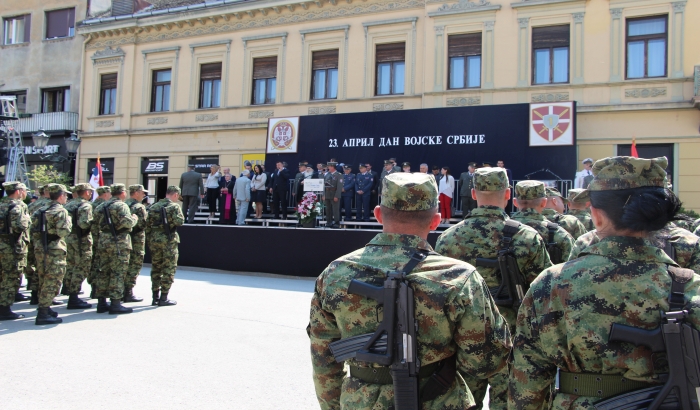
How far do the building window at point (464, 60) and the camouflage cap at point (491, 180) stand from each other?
49.9 feet

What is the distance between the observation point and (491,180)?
3.96 m

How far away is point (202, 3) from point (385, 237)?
23.1 meters

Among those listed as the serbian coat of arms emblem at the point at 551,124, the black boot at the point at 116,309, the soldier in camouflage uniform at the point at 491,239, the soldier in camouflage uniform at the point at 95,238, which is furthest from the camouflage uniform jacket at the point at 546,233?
the serbian coat of arms emblem at the point at 551,124

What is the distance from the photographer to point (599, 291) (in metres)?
2.00

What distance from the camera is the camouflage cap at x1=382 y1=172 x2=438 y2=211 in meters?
2.47

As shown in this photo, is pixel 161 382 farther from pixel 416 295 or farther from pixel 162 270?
pixel 162 270

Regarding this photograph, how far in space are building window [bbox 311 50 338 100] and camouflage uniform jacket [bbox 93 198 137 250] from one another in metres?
13.0

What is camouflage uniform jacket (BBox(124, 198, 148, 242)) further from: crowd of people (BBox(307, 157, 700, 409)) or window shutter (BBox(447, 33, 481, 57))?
window shutter (BBox(447, 33, 481, 57))

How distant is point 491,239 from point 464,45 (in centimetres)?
1608

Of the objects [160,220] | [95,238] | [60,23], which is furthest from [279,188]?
[60,23]

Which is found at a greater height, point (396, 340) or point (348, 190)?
point (348, 190)

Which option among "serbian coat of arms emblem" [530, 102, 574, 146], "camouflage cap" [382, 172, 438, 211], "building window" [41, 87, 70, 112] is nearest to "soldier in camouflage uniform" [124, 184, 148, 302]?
"camouflage cap" [382, 172, 438, 211]

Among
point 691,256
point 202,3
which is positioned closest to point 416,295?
point 691,256

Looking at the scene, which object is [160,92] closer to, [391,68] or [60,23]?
[60,23]
